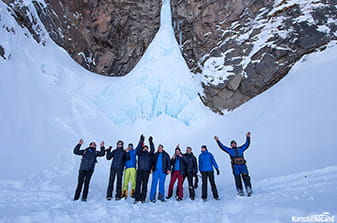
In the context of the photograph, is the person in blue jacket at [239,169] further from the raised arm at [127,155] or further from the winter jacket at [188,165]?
the raised arm at [127,155]

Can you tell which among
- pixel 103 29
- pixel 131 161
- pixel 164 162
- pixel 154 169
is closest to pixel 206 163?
pixel 164 162

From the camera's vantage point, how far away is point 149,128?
53.0 feet

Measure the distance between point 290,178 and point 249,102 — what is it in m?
9.10

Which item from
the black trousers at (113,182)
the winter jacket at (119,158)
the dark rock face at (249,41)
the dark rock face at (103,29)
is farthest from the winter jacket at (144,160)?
the dark rock face at (103,29)

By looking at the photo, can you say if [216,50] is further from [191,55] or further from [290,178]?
[290,178]

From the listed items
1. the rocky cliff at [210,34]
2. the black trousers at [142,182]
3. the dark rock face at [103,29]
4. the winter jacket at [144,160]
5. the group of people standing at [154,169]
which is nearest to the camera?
the black trousers at [142,182]

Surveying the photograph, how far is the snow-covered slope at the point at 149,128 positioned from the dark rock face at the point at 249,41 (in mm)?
942

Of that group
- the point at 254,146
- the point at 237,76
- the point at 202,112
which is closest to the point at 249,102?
the point at 237,76

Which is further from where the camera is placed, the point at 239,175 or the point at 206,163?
the point at 206,163

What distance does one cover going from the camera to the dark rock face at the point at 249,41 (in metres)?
14.3

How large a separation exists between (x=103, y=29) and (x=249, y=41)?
519 inches

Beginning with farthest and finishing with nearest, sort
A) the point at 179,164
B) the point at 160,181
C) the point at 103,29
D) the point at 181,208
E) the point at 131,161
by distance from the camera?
the point at 103,29 → the point at 179,164 → the point at 131,161 → the point at 160,181 → the point at 181,208

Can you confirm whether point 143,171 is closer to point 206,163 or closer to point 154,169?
point 154,169

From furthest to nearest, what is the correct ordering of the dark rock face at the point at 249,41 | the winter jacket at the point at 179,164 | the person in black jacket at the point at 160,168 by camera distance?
the dark rock face at the point at 249,41 → the winter jacket at the point at 179,164 → the person in black jacket at the point at 160,168
